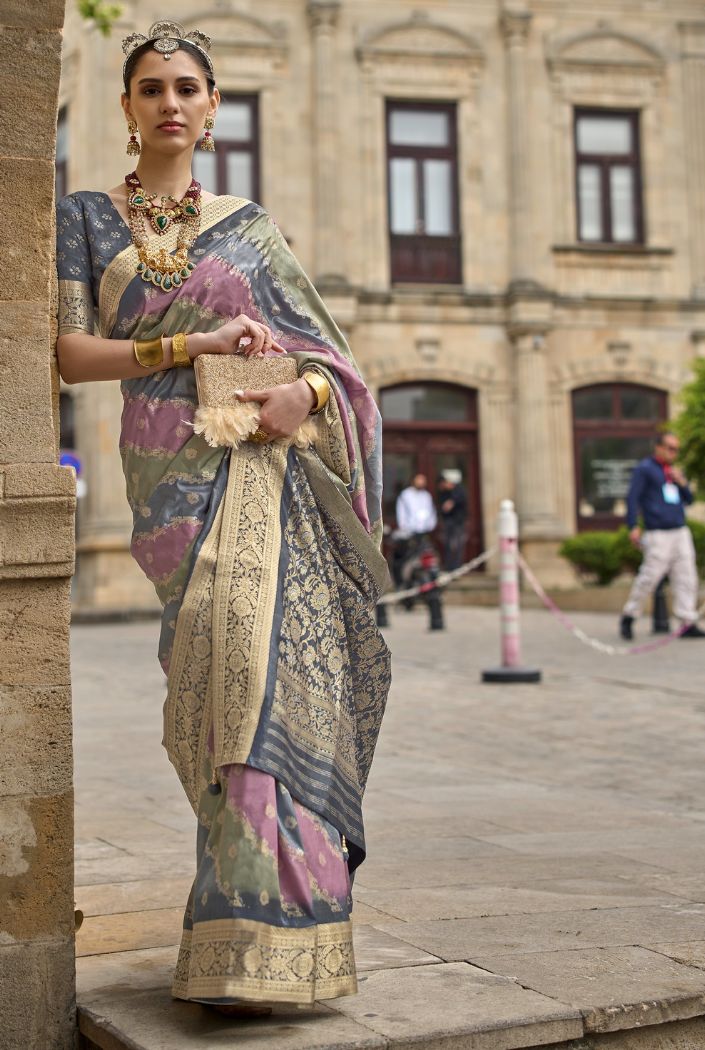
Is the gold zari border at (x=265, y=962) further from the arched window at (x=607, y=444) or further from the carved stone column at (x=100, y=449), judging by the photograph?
the arched window at (x=607, y=444)

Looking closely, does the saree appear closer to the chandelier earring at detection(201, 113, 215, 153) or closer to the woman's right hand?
the woman's right hand

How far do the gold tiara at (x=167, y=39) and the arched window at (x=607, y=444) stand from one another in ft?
74.3

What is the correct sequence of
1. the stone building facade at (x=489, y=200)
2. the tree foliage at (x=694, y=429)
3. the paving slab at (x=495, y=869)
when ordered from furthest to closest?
the stone building facade at (x=489, y=200) < the tree foliage at (x=694, y=429) < the paving slab at (x=495, y=869)

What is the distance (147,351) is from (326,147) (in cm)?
2239

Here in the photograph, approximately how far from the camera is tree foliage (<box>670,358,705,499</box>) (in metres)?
17.9

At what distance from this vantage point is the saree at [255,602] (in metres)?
3.00

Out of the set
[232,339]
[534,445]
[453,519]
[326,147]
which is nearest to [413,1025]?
[232,339]

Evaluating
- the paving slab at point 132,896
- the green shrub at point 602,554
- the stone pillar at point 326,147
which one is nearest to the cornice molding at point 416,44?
the stone pillar at point 326,147

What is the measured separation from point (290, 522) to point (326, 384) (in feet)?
1.10

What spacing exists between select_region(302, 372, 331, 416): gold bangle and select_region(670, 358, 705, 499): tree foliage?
1493cm

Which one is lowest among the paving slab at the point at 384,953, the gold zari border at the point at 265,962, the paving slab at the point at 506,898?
the paving slab at the point at 506,898

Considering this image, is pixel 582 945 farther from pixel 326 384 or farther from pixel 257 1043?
pixel 326 384

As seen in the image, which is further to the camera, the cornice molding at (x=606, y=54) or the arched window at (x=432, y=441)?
the cornice molding at (x=606, y=54)

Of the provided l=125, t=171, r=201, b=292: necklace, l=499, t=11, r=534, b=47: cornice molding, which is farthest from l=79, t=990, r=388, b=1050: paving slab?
l=499, t=11, r=534, b=47: cornice molding
